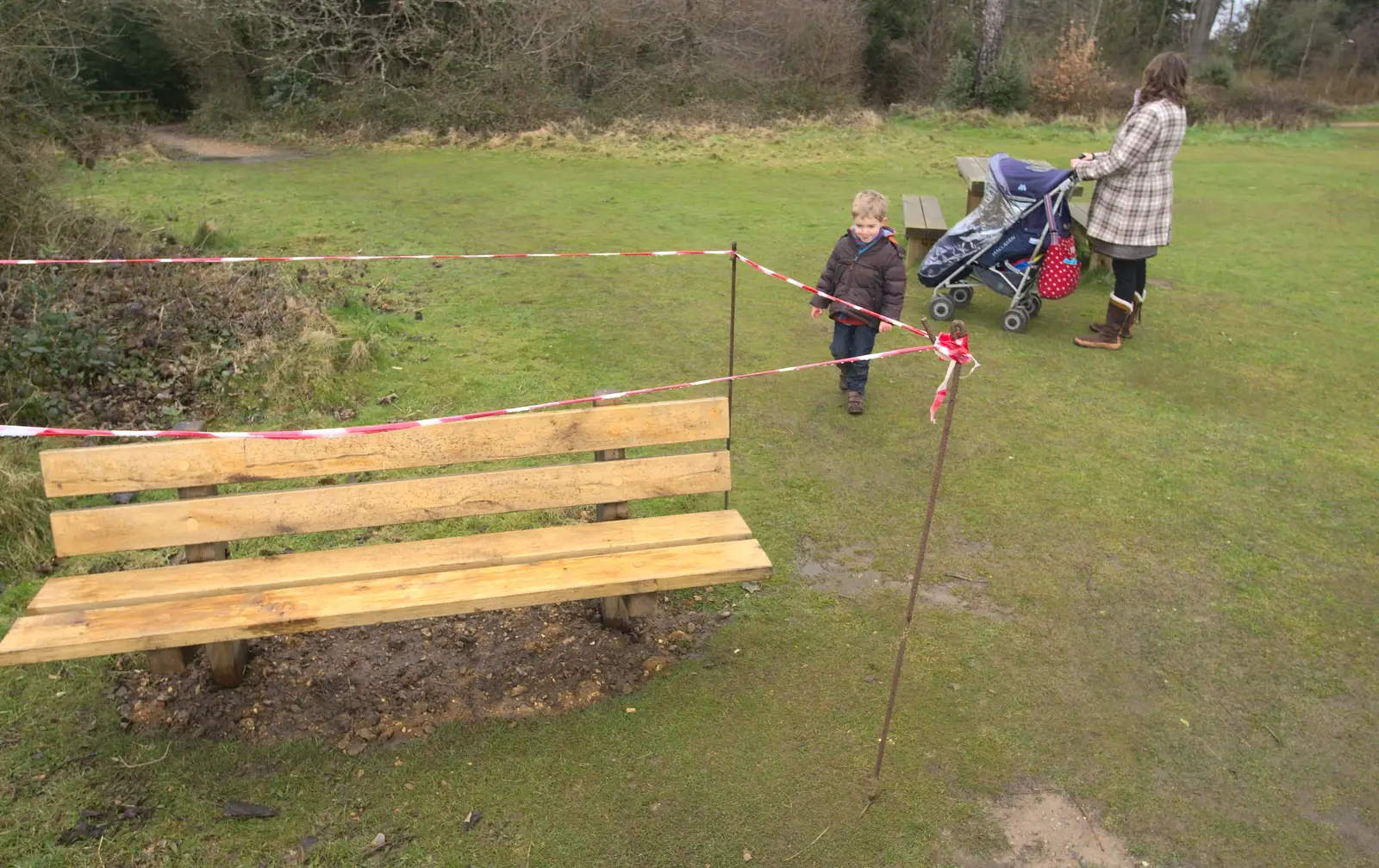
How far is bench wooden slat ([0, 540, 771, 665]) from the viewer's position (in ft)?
11.0

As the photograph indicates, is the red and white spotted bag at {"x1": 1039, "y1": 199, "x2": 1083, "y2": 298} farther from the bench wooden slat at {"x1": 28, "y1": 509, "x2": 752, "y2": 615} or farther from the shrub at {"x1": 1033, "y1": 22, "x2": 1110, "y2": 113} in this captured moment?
the shrub at {"x1": 1033, "y1": 22, "x2": 1110, "y2": 113}

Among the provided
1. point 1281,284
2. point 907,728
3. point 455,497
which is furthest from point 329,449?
point 1281,284

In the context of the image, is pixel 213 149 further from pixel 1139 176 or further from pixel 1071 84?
pixel 1071 84

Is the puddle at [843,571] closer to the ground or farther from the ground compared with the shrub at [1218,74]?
closer to the ground

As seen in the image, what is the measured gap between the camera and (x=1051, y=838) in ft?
10.9

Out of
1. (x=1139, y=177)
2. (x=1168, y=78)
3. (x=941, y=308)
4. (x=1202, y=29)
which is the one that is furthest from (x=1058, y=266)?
(x=1202, y=29)

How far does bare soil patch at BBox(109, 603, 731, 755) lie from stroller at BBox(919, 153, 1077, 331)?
15.3 feet

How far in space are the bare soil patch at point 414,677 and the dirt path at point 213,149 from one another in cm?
1416

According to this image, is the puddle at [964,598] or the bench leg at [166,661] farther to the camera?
the puddle at [964,598]

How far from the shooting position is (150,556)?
15.8ft

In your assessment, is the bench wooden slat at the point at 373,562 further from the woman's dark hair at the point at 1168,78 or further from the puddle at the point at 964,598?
the woman's dark hair at the point at 1168,78

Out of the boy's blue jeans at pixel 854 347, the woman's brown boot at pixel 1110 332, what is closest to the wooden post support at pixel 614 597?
the boy's blue jeans at pixel 854 347

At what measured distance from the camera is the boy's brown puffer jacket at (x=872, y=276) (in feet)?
20.1

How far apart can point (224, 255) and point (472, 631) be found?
21.4 feet
